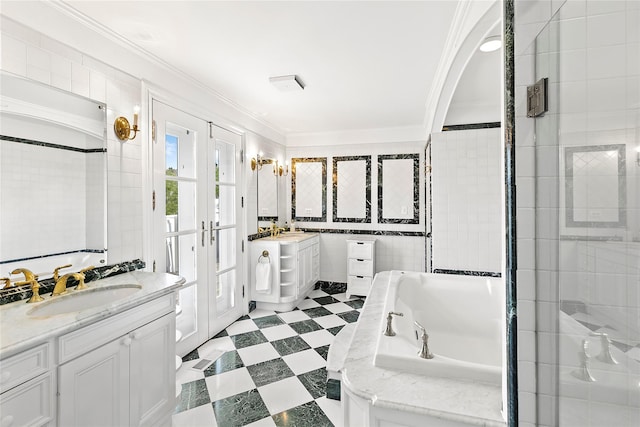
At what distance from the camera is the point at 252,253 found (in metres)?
3.72

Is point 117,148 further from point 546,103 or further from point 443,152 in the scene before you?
point 443,152

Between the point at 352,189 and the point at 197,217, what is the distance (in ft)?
8.45

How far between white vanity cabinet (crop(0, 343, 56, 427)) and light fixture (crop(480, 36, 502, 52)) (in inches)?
108

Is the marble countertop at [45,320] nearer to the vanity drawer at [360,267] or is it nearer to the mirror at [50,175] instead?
the mirror at [50,175]

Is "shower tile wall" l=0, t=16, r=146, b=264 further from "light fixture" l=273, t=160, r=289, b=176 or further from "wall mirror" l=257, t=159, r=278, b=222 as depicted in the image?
"light fixture" l=273, t=160, r=289, b=176

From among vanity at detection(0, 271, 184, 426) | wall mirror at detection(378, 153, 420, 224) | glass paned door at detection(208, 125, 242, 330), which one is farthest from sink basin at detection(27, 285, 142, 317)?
wall mirror at detection(378, 153, 420, 224)

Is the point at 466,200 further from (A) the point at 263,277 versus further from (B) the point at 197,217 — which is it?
(B) the point at 197,217

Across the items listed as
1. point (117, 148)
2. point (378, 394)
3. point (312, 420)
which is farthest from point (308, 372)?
point (117, 148)

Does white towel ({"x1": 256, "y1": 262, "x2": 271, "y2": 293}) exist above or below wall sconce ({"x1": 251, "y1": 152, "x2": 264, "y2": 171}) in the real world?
below

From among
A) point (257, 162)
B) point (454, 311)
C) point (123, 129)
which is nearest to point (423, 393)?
point (454, 311)

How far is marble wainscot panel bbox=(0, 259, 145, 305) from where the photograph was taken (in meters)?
1.41

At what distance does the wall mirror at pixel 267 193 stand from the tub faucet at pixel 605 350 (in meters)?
3.58

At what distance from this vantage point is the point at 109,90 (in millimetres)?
1930

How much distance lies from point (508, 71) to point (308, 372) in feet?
7.69
